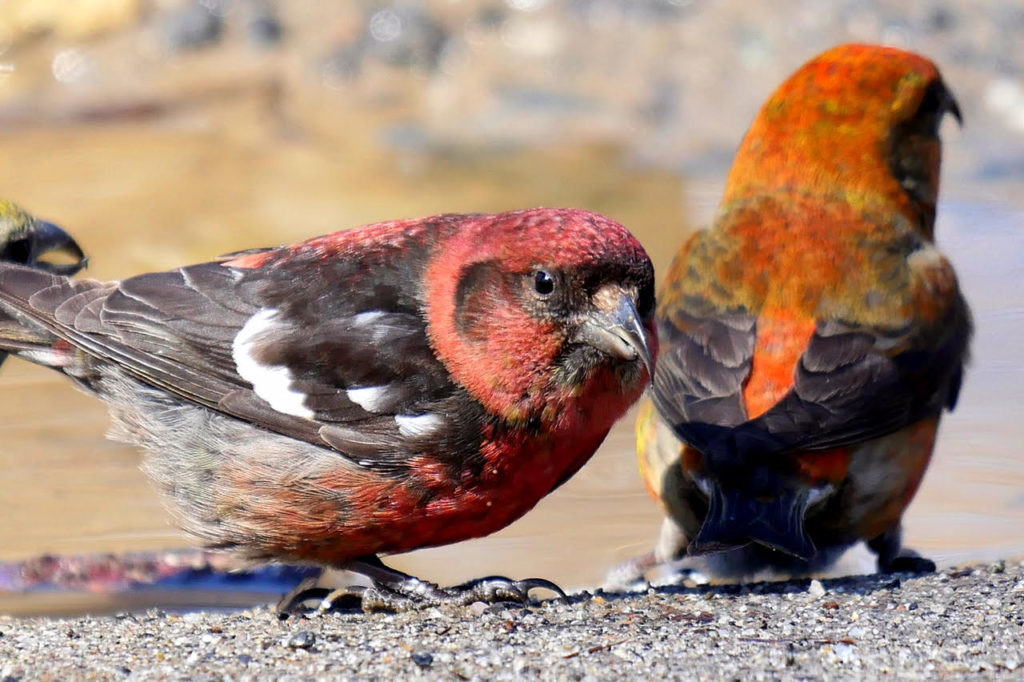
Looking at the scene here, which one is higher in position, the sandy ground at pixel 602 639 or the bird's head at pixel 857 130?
the bird's head at pixel 857 130

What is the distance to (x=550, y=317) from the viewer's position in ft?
11.9

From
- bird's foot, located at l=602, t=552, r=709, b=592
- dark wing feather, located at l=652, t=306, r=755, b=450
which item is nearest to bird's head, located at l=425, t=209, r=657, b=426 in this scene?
dark wing feather, located at l=652, t=306, r=755, b=450

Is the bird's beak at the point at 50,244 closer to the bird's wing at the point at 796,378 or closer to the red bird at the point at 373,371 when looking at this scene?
the red bird at the point at 373,371

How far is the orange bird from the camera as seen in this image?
405 cm

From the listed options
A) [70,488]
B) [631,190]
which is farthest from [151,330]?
[631,190]

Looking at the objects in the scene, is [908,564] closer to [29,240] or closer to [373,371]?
[373,371]

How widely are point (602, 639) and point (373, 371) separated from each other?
3.05 ft

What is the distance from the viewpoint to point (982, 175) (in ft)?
27.2

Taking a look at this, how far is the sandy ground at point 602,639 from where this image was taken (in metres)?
3.24

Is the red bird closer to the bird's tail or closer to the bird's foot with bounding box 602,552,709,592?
the bird's tail

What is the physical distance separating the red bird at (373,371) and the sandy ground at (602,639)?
267 millimetres

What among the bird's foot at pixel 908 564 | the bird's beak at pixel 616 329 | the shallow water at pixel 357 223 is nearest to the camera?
the bird's beak at pixel 616 329

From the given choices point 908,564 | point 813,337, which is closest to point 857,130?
point 813,337

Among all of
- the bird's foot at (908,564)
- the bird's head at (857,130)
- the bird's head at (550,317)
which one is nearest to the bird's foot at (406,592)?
the bird's head at (550,317)
